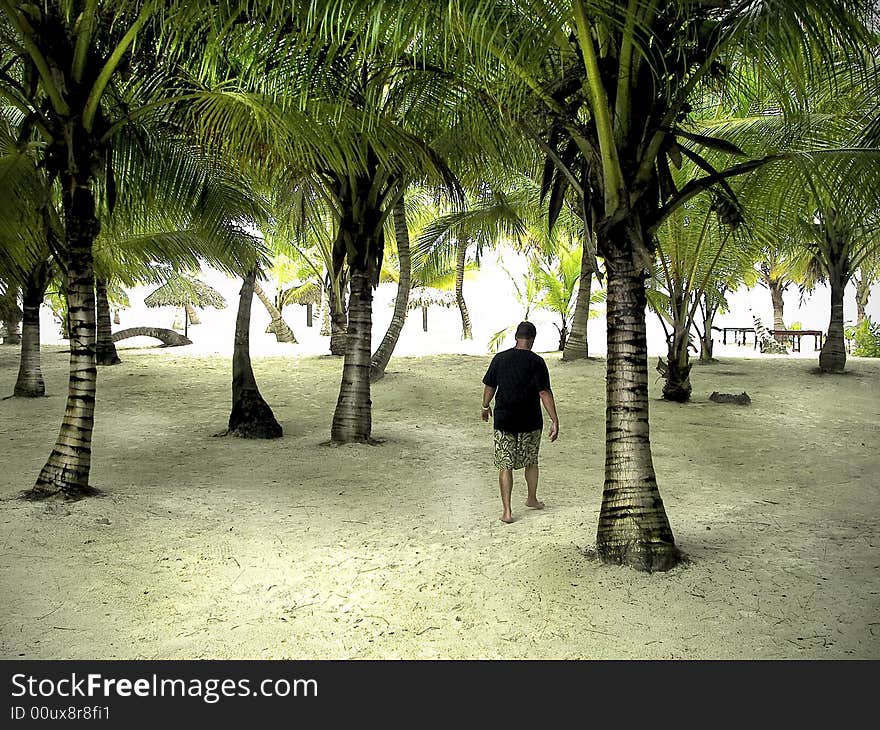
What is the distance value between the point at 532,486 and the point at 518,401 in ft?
3.29

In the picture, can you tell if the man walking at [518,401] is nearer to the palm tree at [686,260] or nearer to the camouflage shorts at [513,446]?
the camouflage shorts at [513,446]

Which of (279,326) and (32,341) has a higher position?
(279,326)

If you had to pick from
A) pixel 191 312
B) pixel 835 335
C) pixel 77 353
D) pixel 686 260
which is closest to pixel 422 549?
pixel 77 353

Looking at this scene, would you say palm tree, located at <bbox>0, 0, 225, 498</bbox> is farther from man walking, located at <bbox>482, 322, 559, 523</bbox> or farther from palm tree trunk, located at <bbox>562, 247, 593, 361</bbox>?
palm tree trunk, located at <bbox>562, 247, 593, 361</bbox>

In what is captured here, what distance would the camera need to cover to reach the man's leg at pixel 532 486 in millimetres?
A: 6742

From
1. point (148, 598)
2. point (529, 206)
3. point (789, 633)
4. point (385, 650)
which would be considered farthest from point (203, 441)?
point (529, 206)

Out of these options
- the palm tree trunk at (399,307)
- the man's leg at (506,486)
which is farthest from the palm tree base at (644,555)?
the palm tree trunk at (399,307)

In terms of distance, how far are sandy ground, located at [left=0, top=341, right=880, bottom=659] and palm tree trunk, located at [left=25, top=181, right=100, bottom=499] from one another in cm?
32

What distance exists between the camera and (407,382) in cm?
1443

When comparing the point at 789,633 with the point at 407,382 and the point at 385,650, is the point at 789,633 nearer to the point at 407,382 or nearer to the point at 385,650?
the point at 385,650

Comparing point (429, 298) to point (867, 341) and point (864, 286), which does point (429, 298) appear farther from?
point (867, 341)

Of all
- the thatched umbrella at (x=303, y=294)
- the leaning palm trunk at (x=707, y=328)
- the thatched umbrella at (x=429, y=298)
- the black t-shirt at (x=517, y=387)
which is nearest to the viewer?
the black t-shirt at (x=517, y=387)

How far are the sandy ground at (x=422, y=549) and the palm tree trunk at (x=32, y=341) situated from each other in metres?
1.71

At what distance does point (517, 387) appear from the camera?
6.24 m
